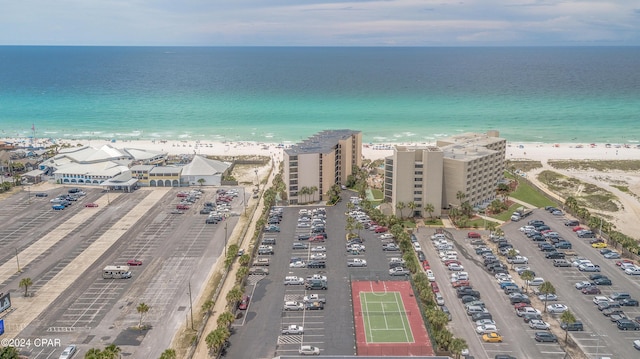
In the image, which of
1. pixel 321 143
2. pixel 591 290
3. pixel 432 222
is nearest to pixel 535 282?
pixel 591 290

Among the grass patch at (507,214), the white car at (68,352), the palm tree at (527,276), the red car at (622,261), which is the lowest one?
the white car at (68,352)

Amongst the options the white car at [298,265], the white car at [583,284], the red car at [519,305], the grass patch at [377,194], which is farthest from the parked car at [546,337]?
the grass patch at [377,194]

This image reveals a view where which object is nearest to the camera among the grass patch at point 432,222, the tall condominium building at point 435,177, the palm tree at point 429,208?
the grass patch at point 432,222

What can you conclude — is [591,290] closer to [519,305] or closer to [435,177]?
[519,305]

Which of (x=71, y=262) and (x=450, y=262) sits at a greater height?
(x=450, y=262)

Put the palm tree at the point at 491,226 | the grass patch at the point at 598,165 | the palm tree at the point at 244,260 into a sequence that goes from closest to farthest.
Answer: the palm tree at the point at 244,260 < the palm tree at the point at 491,226 < the grass patch at the point at 598,165

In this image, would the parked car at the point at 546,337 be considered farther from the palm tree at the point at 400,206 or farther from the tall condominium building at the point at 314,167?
the tall condominium building at the point at 314,167
